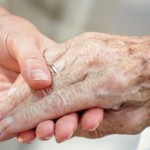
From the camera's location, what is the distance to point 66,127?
2.43ft

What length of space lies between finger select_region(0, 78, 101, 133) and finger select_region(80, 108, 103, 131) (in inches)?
0.5

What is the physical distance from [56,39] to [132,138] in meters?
0.49

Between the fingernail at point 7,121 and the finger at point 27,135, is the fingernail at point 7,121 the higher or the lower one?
the higher one

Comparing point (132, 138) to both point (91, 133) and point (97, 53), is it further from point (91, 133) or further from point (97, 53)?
point (97, 53)

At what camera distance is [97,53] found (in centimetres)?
82

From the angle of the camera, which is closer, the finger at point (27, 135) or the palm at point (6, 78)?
the finger at point (27, 135)

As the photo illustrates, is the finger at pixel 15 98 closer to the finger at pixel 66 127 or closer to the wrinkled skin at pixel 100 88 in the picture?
the wrinkled skin at pixel 100 88

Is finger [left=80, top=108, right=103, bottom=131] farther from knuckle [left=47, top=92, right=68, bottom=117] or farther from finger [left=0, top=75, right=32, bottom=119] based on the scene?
finger [left=0, top=75, right=32, bottom=119]

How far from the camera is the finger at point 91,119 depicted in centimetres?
75

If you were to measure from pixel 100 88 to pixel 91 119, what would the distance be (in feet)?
0.24

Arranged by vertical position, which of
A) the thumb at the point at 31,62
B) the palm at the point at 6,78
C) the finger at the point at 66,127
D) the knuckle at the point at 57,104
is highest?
the thumb at the point at 31,62

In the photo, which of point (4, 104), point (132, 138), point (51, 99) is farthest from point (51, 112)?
point (132, 138)

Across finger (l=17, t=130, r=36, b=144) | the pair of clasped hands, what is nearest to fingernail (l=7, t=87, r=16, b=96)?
the pair of clasped hands

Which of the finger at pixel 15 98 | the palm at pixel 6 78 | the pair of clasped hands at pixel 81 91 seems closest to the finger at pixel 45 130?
the pair of clasped hands at pixel 81 91
